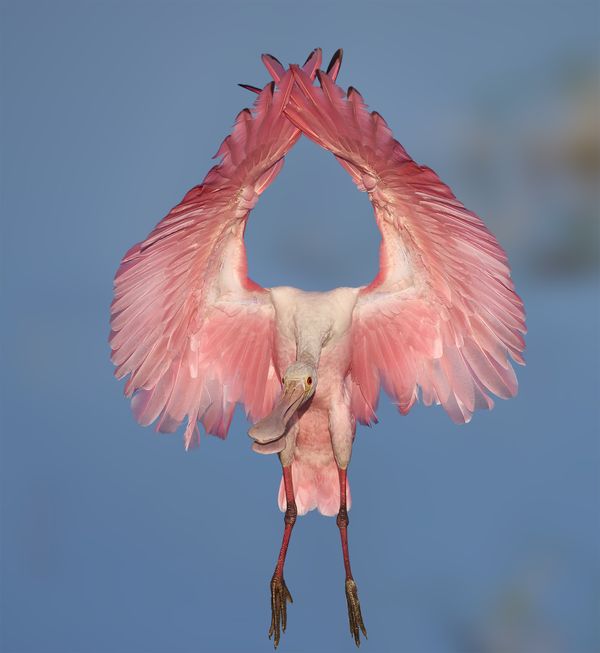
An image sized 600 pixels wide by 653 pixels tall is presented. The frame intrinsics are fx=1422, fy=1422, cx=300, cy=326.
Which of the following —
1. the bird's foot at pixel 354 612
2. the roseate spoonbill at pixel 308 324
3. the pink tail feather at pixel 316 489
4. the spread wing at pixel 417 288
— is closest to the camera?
the spread wing at pixel 417 288

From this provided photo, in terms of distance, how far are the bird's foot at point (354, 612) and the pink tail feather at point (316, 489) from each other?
0.63 metres

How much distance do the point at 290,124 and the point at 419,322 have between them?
150cm

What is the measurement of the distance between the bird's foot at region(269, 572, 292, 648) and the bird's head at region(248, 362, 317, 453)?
2.76 ft

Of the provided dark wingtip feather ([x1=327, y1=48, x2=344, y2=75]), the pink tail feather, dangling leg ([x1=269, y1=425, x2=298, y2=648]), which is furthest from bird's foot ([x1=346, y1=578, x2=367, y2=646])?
dark wingtip feather ([x1=327, y1=48, x2=344, y2=75])

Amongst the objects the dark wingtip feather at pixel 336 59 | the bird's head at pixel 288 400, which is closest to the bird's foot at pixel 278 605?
the bird's head at pixel 288 400

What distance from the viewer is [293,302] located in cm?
820

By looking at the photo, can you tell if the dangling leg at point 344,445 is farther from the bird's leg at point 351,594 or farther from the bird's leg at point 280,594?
the bird's leg at point 280,594

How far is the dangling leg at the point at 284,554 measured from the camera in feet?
26.8

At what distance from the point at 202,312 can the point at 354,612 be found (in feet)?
6.41

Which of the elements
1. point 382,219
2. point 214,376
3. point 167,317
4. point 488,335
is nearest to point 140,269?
point 167,317

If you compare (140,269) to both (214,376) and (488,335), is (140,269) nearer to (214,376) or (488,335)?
(214,376)

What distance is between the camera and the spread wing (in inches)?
295

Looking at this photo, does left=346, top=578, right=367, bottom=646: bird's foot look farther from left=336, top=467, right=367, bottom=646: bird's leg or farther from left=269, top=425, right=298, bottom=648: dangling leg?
left=269, top=425, right=298, bottom=648: dangling leg

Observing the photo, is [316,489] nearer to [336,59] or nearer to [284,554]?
[284,554]
